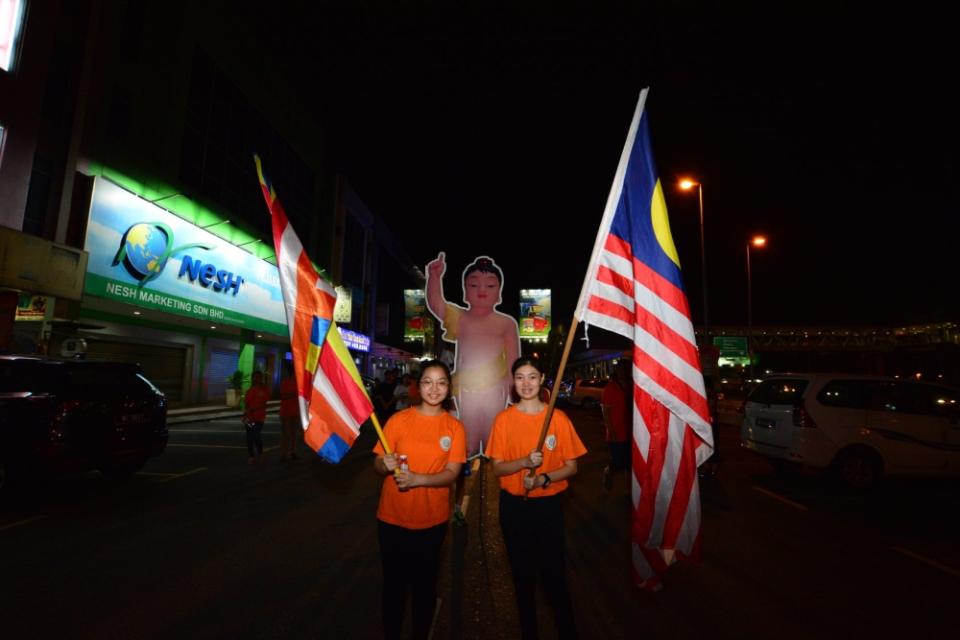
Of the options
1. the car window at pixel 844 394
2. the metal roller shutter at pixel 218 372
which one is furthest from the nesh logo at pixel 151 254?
the car window at pixel 844 394

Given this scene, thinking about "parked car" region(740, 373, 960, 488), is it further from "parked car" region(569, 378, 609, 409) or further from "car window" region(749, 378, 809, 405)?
"parked car" region(569, 378, 609, 409)

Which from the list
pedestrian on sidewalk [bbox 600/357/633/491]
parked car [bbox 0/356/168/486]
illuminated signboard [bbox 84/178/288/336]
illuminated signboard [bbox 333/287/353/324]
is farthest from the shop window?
illuminated signboard [bbox 333/287/353/324]

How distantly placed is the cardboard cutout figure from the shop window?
16027 mm

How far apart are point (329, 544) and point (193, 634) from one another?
6.35 feet

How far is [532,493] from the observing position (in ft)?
10.2

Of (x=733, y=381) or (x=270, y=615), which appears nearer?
(x=270, y=615)

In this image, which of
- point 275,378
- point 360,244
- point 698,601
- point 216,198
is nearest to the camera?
point 698,601

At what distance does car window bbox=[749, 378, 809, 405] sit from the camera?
28.2ft

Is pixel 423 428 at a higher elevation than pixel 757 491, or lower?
higher

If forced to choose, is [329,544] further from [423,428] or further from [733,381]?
[733,381]

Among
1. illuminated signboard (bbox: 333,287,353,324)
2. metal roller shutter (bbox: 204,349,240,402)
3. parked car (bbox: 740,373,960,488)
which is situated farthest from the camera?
illuminated signboard (bbox: 333,287,353,324)

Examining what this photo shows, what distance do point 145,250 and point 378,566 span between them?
18.5 m

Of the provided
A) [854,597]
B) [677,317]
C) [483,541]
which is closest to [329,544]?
[483,541]

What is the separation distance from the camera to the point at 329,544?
5.30 metres
